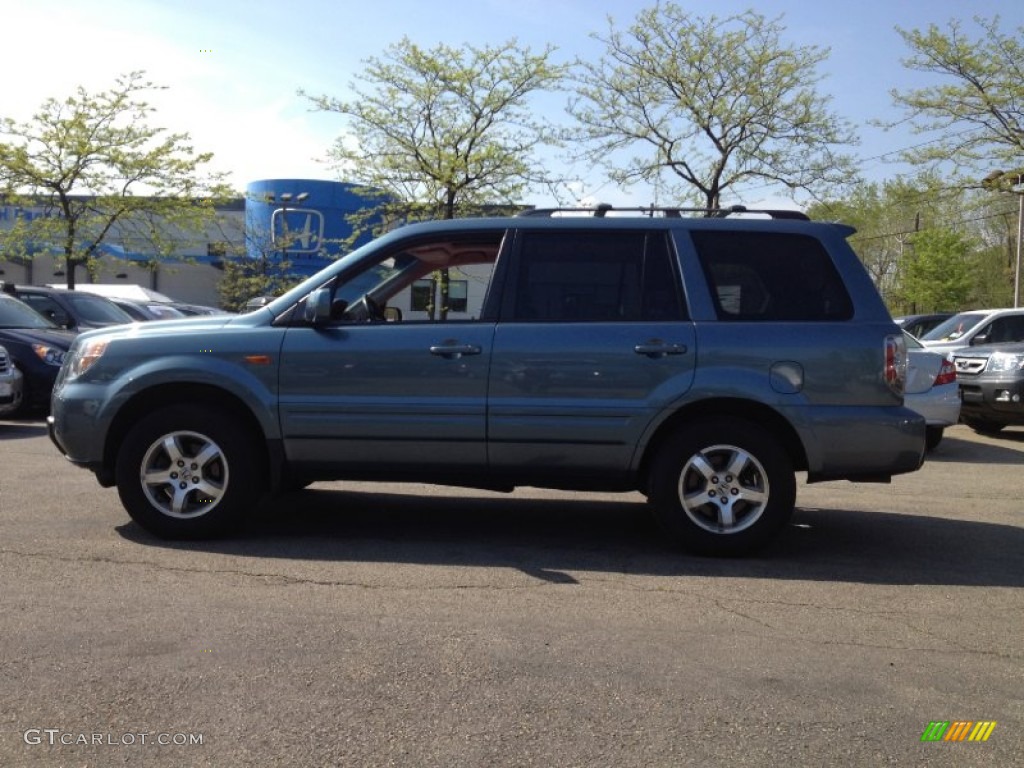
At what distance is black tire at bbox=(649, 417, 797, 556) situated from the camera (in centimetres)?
576

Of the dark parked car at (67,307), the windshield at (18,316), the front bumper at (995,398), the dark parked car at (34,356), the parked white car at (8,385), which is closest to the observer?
the parked white car at (8,385)

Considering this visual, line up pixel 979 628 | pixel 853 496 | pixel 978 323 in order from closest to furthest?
pixel 979 628 < pixel 853 496 < pixel 978 323

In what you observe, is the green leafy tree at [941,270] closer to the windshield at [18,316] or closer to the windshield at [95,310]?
the windshield at [95,310]

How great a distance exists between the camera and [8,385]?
11703 mm

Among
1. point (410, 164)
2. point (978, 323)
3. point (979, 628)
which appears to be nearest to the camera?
point (979, 628)

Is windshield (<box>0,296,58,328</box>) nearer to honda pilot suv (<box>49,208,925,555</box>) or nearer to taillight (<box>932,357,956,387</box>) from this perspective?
honda pilot suv (<box>49,208,925,555</box>)

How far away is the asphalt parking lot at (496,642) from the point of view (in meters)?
3.41

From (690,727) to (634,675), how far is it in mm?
498

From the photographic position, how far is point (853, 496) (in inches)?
329

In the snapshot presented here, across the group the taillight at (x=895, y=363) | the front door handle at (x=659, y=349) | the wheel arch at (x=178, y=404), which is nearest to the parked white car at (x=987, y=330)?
the taillight at (x=895, y=363)

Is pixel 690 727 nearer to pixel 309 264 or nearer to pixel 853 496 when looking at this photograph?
pixel 853 496

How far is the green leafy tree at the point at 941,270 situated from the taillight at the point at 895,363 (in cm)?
4117

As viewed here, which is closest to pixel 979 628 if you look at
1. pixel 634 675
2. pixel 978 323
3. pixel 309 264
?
pixel 634 675

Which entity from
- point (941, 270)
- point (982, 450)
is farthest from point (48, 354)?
point (941, 270)
